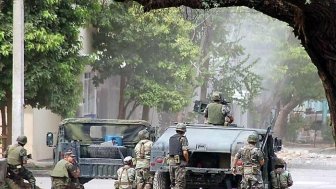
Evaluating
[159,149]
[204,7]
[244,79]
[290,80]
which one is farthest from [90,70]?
[204,7]

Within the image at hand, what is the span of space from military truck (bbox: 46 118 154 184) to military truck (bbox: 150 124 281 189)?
80.7 inches

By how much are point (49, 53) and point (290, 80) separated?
2390 centimetres

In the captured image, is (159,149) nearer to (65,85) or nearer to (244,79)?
(65,85)

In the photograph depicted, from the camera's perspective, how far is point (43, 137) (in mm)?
32375

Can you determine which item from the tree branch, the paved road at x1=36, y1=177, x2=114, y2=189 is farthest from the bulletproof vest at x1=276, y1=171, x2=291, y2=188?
the tree branch

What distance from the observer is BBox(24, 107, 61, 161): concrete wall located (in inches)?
1224

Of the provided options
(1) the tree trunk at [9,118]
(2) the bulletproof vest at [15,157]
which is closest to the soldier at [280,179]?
(2) the bulletproof vest at [15,157]

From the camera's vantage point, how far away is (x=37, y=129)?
31.6 metres

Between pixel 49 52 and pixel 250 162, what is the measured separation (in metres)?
10.2

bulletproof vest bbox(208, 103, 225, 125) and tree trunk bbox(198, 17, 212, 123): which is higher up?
tree trunk bbox(198, 17, 212, 123)

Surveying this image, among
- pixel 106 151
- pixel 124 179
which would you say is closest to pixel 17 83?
pixel 106 151

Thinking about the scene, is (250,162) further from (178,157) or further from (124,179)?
(124,179)

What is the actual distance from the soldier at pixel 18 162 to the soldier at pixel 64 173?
0.86 m

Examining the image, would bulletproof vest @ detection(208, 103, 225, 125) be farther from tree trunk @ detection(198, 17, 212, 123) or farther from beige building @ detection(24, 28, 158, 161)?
tree trunk @ detection(198, 17, 212, 123)
